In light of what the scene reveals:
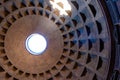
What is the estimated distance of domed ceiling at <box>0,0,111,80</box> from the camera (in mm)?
23438

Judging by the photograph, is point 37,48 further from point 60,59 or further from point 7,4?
point 7,4

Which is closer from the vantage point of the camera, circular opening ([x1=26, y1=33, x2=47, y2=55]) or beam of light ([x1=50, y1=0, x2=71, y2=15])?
beam of light ([x1=50, y1=0, x2=71, y2=15])

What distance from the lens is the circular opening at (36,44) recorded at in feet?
87.4

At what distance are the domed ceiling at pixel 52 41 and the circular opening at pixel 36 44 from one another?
1.64 ft

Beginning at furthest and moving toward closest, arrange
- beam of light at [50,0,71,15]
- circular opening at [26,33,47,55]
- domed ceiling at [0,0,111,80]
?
1. circular opening at [26,33,47,55]
2. beam of light at [50,0,71,15]
3. domed ceiling at [0,0,111,80]

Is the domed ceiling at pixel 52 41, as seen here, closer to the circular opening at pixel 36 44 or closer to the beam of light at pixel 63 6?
the beam of light at pixel 63 6

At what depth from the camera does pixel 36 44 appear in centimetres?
2927

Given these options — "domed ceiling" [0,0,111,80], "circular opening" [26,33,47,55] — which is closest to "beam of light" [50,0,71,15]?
"domed ceiling" [0,0,111,80]

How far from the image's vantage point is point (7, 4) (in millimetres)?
24812

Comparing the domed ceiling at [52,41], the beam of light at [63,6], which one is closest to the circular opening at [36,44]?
the domed ceiling at [52,41]

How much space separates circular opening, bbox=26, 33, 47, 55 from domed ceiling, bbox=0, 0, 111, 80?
499mm

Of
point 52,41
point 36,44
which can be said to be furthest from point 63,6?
point 36,44

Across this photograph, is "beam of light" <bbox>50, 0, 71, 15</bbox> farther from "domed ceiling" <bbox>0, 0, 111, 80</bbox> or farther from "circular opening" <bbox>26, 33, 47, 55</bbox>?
"circular opening" <bbox>26, 33, 47, 55</bbox>

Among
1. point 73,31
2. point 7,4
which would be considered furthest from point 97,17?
point 7,4
